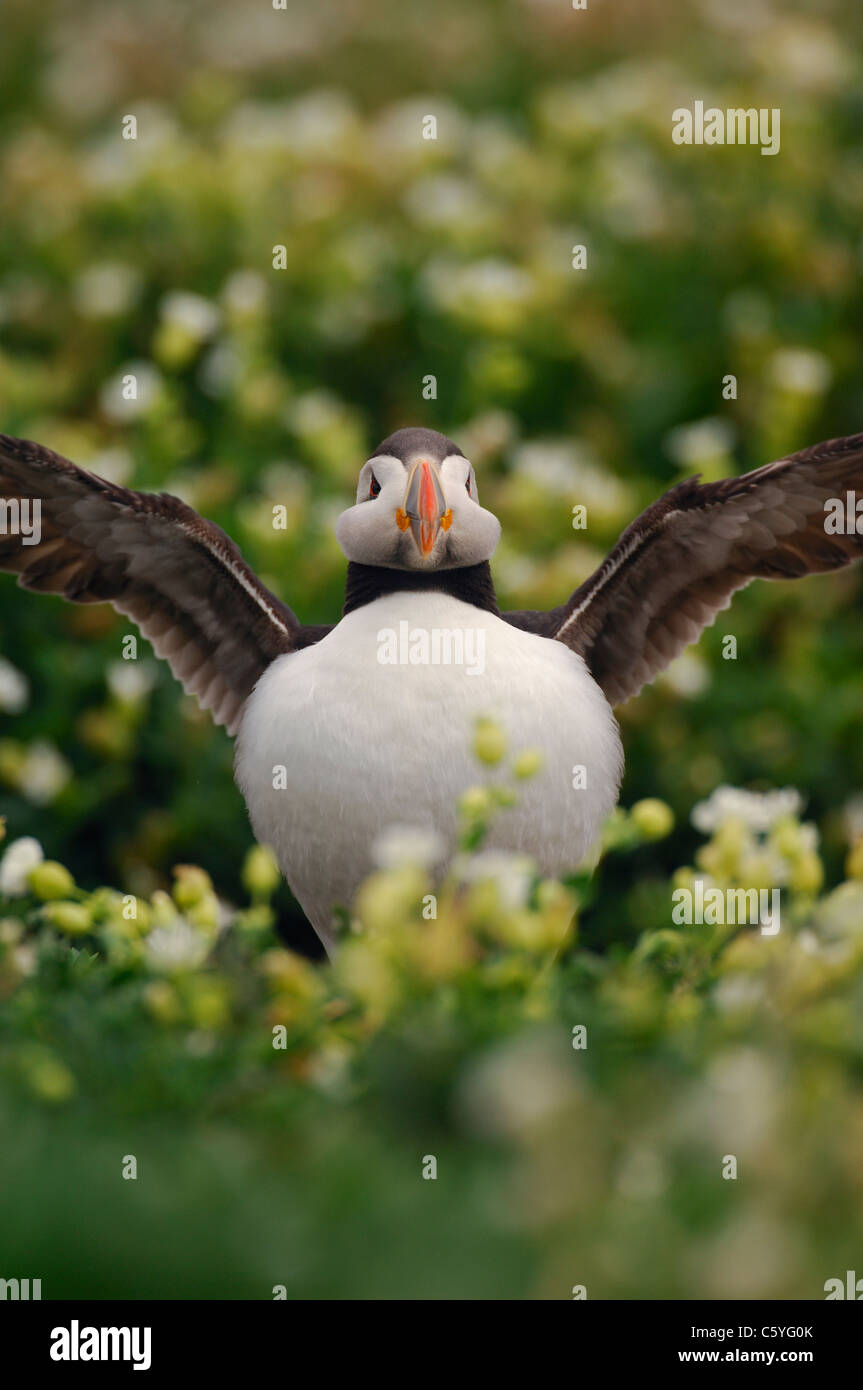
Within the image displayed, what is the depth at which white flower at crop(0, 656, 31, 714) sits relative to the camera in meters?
6.75

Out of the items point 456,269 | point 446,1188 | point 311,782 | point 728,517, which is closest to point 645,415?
point 456,269

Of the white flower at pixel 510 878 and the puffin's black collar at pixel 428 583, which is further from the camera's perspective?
the puffin's black collar at pixel 428 583

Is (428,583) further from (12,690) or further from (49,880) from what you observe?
(12,690)

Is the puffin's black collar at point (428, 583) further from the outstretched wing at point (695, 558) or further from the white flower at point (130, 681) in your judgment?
the white flower at point (130, 681)

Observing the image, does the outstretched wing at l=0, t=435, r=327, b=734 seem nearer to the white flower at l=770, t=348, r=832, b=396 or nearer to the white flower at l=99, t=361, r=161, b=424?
the white flower at l=99, t=361, r=161, b=424

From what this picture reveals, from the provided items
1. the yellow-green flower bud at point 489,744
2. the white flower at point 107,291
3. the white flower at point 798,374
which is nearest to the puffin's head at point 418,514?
the yellow-green flower bud at point 489,744

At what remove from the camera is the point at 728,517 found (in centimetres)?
512

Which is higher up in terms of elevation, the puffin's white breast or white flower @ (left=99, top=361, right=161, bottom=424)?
white flower @ (left=99, top=361, right=161, bottom=424)

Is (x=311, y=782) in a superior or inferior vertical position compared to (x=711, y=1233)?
superior

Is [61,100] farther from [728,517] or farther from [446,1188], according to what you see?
[446,1188]

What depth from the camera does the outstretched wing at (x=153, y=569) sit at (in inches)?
198

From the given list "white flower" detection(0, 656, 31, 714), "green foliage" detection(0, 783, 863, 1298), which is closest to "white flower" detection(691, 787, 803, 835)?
"green foliage" detection(0, 783, 863, 1298)

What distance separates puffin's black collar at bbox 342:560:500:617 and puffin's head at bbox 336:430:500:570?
4 centimetres
